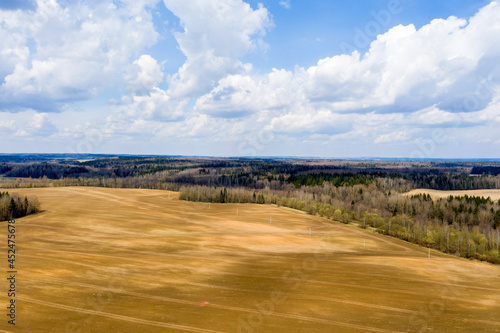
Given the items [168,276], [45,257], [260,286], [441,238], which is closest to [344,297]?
[260,286]

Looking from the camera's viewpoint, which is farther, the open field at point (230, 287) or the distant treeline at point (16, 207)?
the distant treeline at point (16, 207)

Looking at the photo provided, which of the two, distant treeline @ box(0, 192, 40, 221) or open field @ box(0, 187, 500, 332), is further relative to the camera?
distant treeline @ box(0, 192, 40, 221)

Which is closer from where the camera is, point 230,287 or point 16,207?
point 230,287
